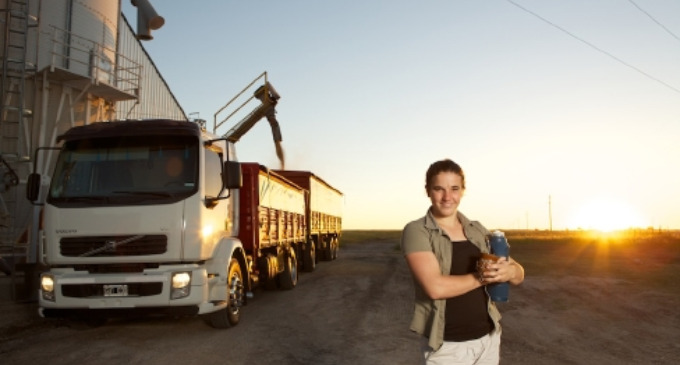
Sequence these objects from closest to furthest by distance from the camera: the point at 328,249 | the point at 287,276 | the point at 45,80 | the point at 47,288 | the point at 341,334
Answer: the point at 47,288 → the point at 341,334 → the point at 287,276 → the point at 45,80 → the point at 328,249

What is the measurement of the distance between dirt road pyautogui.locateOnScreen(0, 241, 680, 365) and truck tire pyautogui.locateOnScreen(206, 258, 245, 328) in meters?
0.15

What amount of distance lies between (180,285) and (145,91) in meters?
19.4

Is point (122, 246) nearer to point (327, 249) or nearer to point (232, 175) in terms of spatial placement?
point (232, 175)

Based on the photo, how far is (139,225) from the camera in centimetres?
788

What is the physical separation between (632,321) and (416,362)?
5.00 metres

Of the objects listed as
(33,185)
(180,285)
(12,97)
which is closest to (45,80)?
(12,97)

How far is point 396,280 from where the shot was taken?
1655 centimetres

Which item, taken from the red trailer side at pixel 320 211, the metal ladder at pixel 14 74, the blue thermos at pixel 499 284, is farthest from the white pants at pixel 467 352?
the red trailer side at pixel 320 211

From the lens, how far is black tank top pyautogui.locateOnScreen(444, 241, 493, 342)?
2924mm

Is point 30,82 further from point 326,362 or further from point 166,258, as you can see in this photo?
point 326,362

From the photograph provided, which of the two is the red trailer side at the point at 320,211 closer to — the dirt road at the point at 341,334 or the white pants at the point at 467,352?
the dirt road at the point at 341,334

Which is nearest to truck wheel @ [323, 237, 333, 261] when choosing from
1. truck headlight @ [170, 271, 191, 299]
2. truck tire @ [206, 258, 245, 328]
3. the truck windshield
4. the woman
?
truck tire @ [206, 258, 245, 328]

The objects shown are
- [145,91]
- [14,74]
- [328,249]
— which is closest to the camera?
[14,74]

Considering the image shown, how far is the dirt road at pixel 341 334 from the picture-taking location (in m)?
6.98
